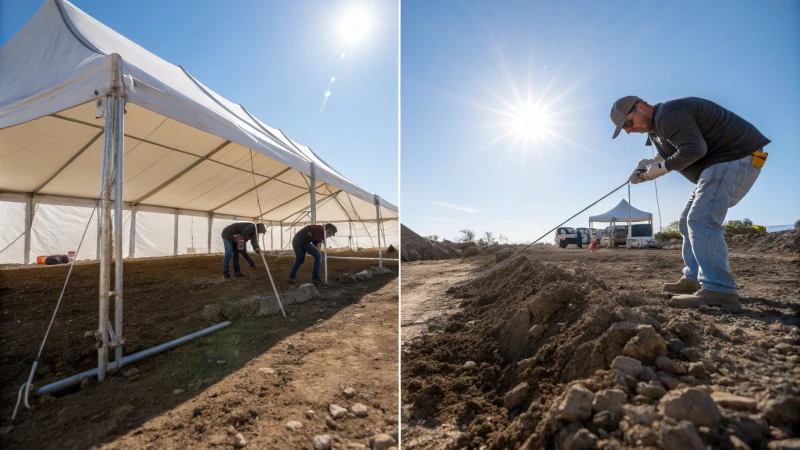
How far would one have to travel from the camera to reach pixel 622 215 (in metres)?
18.7

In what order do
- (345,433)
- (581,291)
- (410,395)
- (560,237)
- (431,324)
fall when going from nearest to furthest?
1. (345,433)
2. (410,395)
3. (581,291)
4. (431,324)
5. (560,237)

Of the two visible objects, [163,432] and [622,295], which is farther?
[622,295]

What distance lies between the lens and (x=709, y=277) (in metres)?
2.19

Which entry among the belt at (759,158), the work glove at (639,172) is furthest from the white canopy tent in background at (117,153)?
the belt at (759,158)

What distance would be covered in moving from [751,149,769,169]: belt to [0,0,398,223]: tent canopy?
144 inches

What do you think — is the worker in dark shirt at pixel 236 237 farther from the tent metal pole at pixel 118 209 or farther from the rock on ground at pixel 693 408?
the rock on ground at pixel 693 408

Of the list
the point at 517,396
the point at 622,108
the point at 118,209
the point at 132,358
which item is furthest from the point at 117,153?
the point at 622,108

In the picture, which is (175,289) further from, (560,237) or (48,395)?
(560,237)

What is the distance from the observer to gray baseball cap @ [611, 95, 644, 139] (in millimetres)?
2523

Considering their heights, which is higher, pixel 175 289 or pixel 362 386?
pixel 175 289

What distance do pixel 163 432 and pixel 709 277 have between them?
3.00 metres

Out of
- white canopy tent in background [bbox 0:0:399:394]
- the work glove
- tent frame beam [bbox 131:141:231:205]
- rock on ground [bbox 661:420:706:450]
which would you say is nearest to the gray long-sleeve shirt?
the work glove

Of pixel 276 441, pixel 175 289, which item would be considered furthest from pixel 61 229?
pixel 276 441

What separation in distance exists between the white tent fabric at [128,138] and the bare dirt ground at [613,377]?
107 inches
